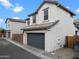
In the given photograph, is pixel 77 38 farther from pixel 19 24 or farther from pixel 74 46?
pixel 19 24

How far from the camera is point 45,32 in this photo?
20547 millimetres

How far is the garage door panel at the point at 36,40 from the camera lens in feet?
73.1

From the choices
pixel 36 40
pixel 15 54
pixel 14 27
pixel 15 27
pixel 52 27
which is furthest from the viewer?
pixel 15 27

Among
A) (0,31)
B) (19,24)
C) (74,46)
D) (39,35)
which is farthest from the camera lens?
(0,31)

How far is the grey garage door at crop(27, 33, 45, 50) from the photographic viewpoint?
877 inches

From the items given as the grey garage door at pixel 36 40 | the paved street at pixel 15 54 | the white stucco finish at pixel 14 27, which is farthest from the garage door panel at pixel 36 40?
the white stucco finish at pixel 14 27

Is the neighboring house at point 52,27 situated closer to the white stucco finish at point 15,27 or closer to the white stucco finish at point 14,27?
the white stucco finish at point 14,27

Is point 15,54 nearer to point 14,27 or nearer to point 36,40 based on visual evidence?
point 36,40

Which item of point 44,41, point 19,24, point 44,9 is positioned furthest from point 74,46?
point 19,24

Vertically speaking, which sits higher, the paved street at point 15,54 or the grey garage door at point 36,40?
the grey garage door at point 36,40

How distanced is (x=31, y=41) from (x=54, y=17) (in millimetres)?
7295

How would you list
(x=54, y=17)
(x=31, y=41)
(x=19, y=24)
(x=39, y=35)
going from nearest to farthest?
1. (x=54, y=17)
2. (x=39, y=35)
3. (x=31, y=41)
4. (x=19, y=24)

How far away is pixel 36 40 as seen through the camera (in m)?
24.3

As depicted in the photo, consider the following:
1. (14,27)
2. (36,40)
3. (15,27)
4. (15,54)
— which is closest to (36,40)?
(36,40)
